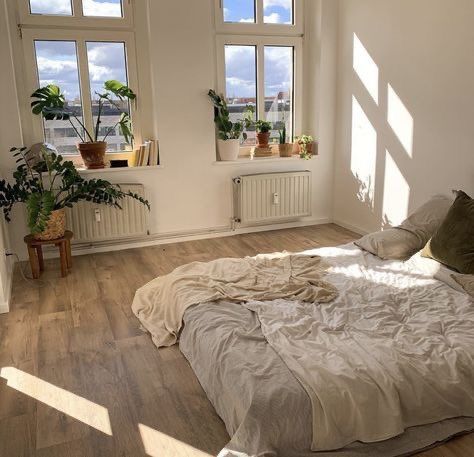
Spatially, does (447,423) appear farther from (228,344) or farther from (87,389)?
(87,389)

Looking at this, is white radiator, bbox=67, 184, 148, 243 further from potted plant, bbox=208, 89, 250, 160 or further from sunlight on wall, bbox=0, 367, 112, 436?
sunlight on wall, bbox=0, 367, 112, 436

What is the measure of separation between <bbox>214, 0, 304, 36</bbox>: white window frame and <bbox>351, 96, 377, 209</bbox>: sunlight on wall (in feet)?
3.18

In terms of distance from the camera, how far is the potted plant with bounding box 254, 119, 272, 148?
4.79m

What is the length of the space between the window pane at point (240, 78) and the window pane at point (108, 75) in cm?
101

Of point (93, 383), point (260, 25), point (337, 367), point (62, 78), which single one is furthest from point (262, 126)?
point (337, 367)

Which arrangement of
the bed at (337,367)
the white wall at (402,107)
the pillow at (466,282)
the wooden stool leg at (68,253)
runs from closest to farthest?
1. the bed at (337,367)
2. the pillow at (466,282)
3. the white wall at (402,107)
4. the wooden stool leg at (68,253)

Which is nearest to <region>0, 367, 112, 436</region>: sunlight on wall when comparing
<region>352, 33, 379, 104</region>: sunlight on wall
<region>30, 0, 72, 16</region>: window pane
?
<region>30, 0, 72, 16</region>: window pane

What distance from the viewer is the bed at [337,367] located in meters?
1.72

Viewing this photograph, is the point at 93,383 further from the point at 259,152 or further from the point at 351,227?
the point at 351,227

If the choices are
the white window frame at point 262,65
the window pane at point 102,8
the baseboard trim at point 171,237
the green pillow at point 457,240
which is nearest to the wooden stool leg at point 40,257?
the baseboard trim at point 171,237

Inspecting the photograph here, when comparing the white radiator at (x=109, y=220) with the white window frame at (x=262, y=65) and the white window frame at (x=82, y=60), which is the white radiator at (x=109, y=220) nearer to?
the white window frame at (x=82, y=60)

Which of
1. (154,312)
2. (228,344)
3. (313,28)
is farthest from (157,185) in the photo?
(228,344)

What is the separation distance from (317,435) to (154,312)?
1.46 metres

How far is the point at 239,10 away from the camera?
4.56m
